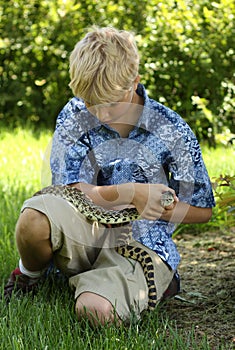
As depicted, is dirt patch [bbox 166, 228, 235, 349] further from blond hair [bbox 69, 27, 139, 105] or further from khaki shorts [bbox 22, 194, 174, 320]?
blond hair [bbox 69, 27, 139, 105]

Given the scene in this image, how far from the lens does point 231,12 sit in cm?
789

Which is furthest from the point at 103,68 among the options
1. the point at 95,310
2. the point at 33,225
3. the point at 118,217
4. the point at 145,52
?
the point at 145,52

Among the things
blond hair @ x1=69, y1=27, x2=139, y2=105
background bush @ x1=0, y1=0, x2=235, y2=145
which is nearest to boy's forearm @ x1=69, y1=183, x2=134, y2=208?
blond hair @ x1=69, y1=27, x2=139, y2=105

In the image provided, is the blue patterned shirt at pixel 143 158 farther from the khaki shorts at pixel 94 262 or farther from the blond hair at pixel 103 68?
the blond hair at pixel 103 68

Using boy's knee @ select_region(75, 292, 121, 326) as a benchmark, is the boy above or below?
above

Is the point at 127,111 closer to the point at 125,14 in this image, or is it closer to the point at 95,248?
the point at 95,248

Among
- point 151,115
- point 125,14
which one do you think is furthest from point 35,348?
point 125,14

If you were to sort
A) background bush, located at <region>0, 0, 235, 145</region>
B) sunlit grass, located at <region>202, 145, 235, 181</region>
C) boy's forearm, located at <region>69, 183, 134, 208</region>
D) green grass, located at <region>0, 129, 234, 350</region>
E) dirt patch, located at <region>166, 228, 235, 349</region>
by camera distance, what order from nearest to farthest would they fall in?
green grass, located at <region>0, 129, 234, 350</region> → dirt patch, located at <region>166, 228, 235, 349</region> → boy's forearm, located at <region>69, 183, 134, 208</region> → sunlit grass, located at <region>202, 145, 235, 181</region> → background bush, located at <region>0, 0, 235, 145</region>

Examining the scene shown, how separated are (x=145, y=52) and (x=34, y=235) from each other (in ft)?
17.1

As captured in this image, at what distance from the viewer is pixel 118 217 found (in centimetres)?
348

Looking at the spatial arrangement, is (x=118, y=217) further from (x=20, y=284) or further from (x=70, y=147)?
(x=20, y=284)

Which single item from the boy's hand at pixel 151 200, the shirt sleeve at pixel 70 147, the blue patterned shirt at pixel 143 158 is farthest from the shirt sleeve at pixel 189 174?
the shirt sleeve at pixel 70 147

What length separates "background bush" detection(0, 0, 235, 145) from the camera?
8016 mm

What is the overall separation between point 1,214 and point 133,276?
2.00m
